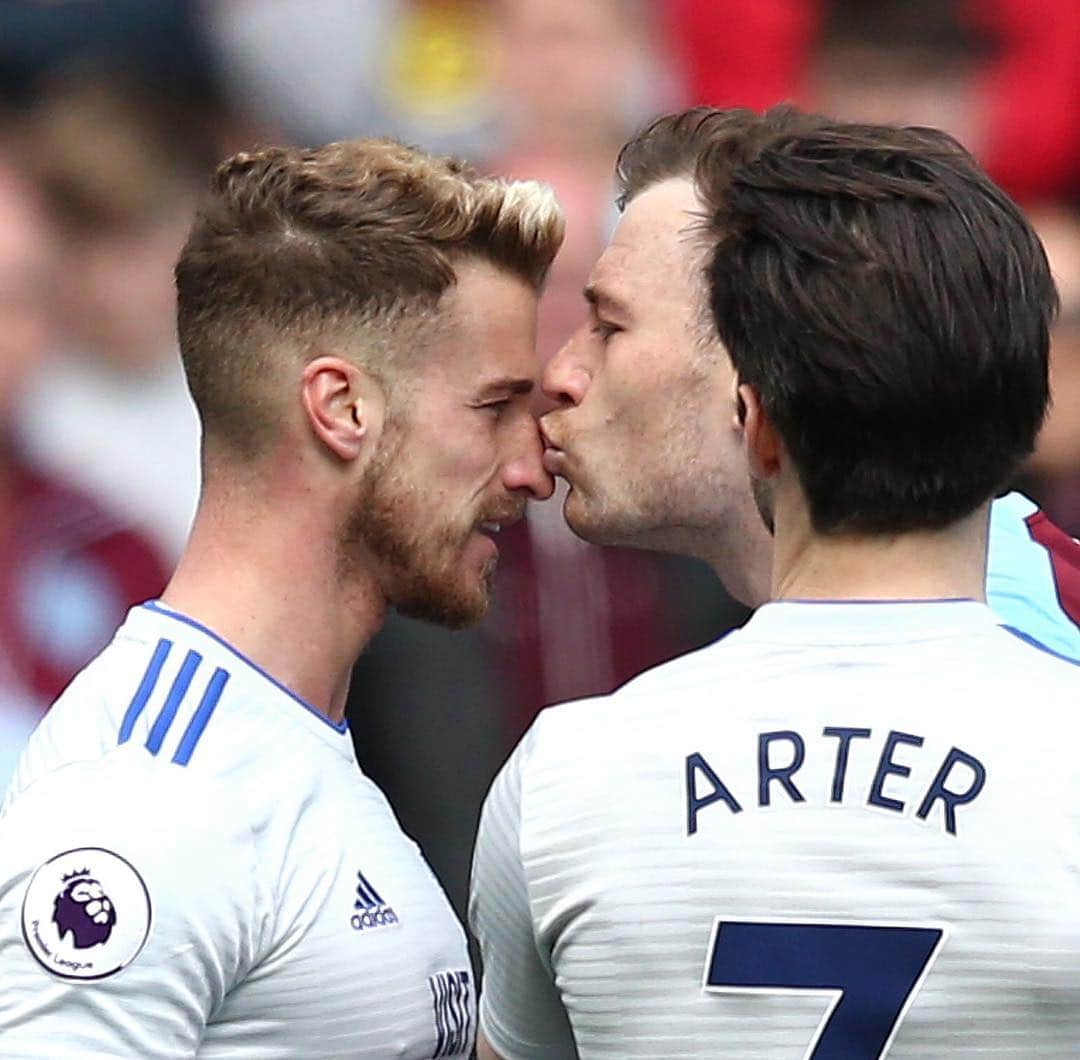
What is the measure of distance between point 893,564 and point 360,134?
2.87 meters

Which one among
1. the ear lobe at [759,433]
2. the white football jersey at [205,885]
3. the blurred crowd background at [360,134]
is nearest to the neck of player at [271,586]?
the white football jersey at [205,885]

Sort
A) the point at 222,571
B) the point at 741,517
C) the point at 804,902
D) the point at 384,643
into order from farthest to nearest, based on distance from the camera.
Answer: the point at 384,643 → the point at 741,517 → the point at 222,571 → the point at 804,902

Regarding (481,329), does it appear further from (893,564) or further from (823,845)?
(823,845)

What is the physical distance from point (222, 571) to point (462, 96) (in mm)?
2433

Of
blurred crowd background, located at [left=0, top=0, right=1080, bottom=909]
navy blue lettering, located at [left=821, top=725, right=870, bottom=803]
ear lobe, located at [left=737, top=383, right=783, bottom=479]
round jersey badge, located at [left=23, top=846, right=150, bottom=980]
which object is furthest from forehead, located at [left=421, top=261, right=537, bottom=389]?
blurred crowd background, located at [left=0, top=0, right=1080, bottom=909]

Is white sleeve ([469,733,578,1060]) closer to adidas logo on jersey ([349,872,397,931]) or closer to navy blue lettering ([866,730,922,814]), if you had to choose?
adidas logo on jersey ([349,872,397,931])

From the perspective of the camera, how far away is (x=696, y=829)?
1759 mm

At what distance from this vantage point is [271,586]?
2312 millimetres

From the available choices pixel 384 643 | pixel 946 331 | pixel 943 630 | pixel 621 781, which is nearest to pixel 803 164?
pixel 946 331

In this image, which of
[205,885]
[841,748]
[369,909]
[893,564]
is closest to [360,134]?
[369,909]

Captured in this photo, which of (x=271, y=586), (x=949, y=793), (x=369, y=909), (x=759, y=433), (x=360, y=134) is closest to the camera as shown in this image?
(x=949, y=793)

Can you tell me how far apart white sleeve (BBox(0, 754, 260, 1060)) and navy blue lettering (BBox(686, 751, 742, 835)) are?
0.50m

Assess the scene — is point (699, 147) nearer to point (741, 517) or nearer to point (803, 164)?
point (741, 517)

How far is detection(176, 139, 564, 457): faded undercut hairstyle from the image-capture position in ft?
7.61
